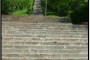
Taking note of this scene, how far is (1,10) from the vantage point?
1918 mm

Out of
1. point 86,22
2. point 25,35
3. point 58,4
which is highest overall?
point 58,4

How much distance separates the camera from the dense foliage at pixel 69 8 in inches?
Answer: 78.9

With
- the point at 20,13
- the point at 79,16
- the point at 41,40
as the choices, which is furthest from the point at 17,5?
the point at 79,16

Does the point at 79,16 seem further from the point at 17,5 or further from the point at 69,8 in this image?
the point at 17,5

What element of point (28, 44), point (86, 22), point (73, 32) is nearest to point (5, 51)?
point (28, 44)

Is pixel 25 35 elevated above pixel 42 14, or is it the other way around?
pixel 42 14

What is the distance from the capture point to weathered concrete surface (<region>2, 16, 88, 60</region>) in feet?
6.43

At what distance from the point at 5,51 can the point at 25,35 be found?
22 centimetres

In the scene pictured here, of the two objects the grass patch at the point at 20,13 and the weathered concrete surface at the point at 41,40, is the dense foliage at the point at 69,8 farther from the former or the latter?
the grass patch at the point at 20,13

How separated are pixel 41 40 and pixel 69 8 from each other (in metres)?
0.39

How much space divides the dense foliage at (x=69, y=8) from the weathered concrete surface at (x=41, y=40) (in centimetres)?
7

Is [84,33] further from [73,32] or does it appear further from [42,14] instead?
[42,14]

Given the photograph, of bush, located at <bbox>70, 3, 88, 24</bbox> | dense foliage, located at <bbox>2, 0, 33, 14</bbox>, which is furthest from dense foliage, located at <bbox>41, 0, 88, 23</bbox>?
dense foliage, located at <bbox>2, 0, 33, 14</bbox>

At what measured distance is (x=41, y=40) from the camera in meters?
1.98
